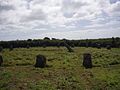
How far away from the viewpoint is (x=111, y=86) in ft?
56.2

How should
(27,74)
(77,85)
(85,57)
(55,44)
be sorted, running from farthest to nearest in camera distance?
(55,44) < (85,57) < (27,74) < (77,85)

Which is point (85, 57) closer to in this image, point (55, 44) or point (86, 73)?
point (86, 73)

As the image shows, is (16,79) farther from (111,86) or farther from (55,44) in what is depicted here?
(55,44)

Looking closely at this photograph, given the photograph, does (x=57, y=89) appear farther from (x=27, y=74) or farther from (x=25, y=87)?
(x=27, y=74)

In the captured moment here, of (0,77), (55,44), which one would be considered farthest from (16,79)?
(55,44)

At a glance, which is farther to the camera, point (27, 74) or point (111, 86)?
point (27, 74)

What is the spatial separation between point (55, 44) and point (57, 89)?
210 feet

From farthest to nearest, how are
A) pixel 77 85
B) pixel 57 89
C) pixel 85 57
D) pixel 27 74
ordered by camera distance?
pixel 85 57 < pixel 27 74 < pixel 77 85 < pixel 57 89

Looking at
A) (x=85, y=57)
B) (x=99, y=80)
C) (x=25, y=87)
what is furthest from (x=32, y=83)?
(x=85, y=57)

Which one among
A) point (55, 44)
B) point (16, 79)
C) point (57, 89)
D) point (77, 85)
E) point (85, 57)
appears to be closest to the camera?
point (57, 89)

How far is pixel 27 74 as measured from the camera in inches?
825

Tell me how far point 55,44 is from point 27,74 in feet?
193

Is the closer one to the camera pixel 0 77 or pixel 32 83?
pixel 32 83

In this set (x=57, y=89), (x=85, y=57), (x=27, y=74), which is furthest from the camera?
(x=85, y=57)
